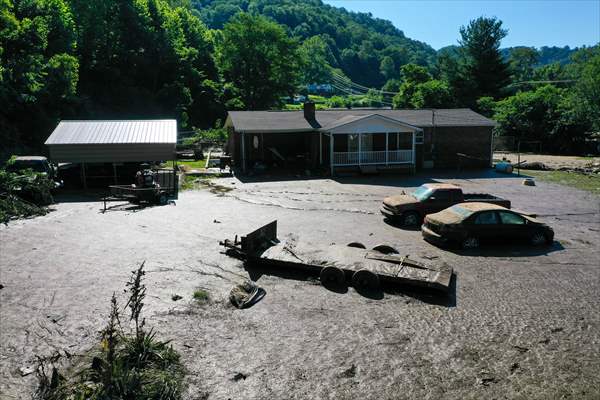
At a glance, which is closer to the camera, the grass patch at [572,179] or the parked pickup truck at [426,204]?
the parked pickup truck at [426,204]

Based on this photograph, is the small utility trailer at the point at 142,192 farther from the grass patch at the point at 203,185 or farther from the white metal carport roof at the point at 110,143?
the grass patch at the point at 203,185

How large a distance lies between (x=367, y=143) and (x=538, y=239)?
19025mm

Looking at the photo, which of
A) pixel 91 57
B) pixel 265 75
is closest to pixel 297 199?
pixel 91 57

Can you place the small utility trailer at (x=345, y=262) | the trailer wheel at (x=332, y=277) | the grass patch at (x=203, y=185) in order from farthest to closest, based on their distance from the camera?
the grass patch at (x=203, y=185) → the trailer wheel at (x=332, y=277) → the small utility trailer at (x=345, y=262)

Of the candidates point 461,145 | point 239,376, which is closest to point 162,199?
point 239,376

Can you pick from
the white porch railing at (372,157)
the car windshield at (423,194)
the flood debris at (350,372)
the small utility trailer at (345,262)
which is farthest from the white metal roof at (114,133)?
the flood debris at (350,372)

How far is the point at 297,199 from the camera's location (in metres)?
24.5

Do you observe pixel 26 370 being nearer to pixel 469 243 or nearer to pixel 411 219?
pixel 469 243

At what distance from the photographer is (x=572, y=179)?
104 ft

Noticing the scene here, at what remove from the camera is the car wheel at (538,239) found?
54.8 ft

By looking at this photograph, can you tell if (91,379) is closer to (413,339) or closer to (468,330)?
(413,339)

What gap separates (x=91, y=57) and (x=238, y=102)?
62.3 feet

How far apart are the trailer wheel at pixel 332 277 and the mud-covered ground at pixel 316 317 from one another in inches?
10.1

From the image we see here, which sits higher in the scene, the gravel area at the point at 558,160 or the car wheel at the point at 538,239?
the gravel area at the point at 558,160
